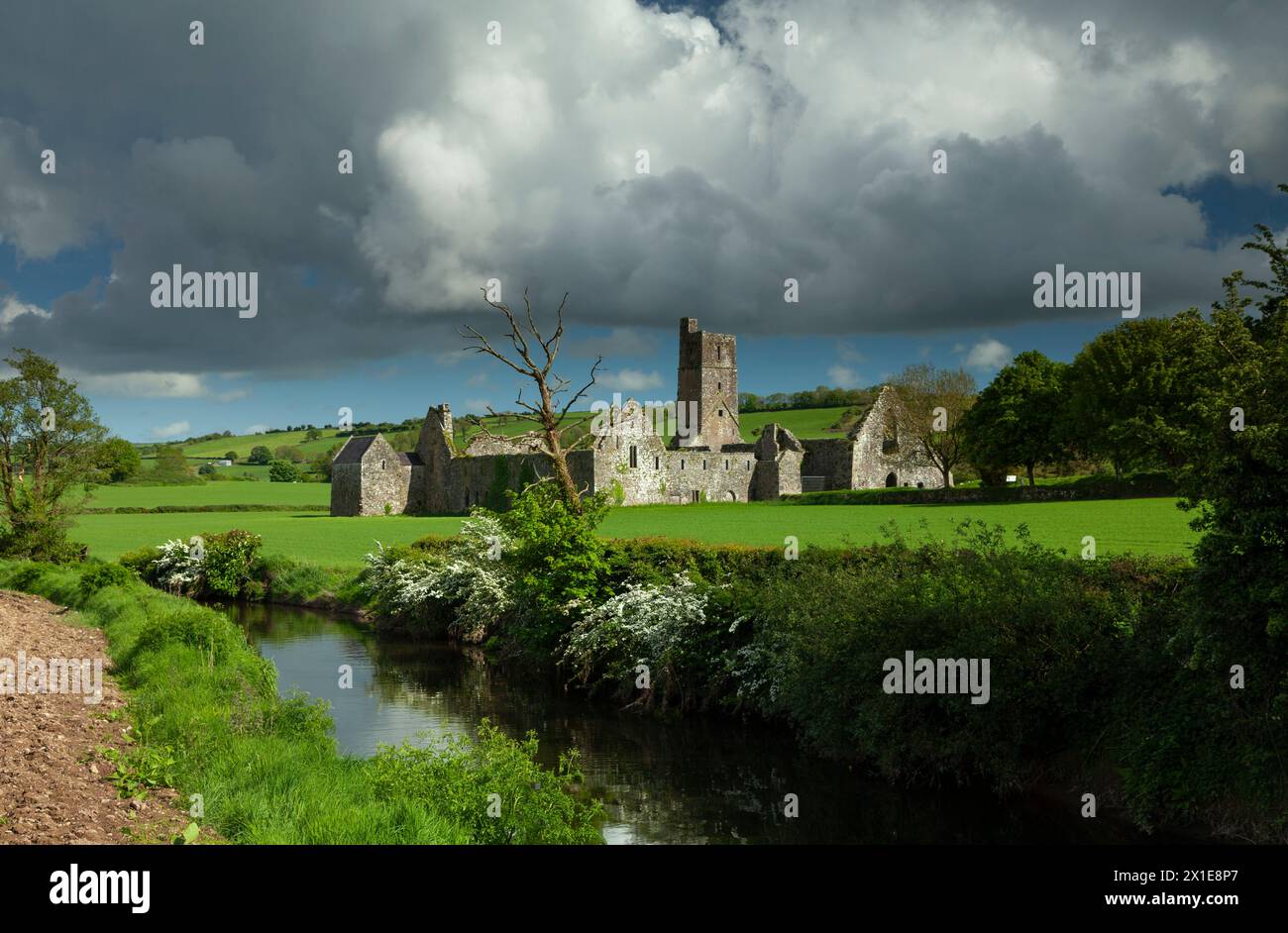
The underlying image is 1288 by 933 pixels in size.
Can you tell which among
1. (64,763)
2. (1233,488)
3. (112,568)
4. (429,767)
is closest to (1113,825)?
(1233,488)

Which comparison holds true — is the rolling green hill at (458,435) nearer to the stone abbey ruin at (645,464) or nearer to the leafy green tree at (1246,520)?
the stone abbey ruin at (645,464)

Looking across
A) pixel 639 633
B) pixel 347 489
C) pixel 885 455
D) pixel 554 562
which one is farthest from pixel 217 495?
pixel 639 633

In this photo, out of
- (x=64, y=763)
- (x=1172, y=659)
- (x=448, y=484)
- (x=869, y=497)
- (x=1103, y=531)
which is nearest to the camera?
(x=64, y=763)

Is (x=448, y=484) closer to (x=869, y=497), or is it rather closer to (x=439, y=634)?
(x=869, y=497)

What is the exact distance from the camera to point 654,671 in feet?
63.8

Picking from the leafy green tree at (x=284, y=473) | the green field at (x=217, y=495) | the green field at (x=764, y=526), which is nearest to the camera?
the green field at (x=764, y=526)

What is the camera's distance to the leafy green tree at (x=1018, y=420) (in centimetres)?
6353

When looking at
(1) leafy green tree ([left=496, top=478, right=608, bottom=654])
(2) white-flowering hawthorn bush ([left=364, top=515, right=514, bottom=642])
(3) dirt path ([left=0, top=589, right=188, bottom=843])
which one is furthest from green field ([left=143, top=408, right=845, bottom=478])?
(3) dirt path ([left=0, top=589, right=188, bottom=843])

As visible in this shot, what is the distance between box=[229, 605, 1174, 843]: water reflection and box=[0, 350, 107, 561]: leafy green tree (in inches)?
474

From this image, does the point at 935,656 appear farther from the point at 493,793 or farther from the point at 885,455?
the point at 885,455

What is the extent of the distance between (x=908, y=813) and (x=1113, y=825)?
8.16 ft

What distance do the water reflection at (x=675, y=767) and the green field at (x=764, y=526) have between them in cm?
806
